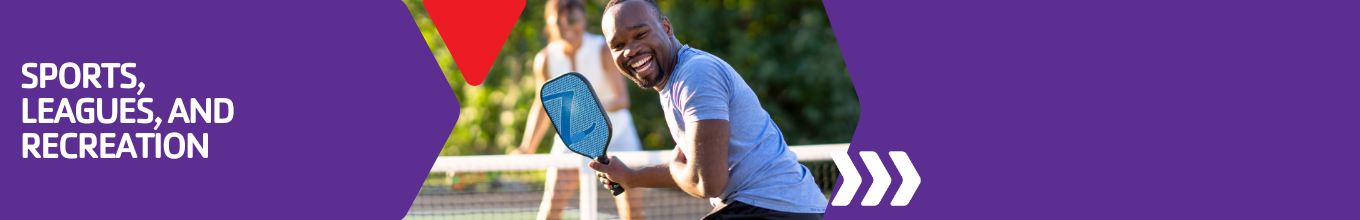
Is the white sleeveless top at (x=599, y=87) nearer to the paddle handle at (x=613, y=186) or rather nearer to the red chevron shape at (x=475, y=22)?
the red chevron shape at (x=475, y=22)

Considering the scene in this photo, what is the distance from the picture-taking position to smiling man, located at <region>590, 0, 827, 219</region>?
305 centimetres

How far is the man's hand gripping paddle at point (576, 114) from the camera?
3559 millimetres

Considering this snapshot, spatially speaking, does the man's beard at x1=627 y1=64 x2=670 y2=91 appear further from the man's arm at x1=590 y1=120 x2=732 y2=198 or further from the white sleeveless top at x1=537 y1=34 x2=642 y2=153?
the white sleeveless top at x1=537 y1=34 x2=642 y2=153

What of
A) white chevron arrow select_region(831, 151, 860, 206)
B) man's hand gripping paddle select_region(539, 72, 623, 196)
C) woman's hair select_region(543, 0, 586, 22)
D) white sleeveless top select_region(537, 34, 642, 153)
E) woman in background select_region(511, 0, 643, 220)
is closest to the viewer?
man's hand gripping paddle select_region(539, 72, 623, 196)

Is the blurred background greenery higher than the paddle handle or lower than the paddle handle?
lower

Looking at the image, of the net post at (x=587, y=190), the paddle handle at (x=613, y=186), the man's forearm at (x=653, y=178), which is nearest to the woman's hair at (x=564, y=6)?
the net post at (x=587, y=190)

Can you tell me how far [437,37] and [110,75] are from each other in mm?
12574

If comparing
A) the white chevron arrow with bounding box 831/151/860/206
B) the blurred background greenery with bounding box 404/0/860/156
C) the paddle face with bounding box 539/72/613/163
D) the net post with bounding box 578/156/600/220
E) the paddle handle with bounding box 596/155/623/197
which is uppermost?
the paddle face with bounding box 539/72/613/163

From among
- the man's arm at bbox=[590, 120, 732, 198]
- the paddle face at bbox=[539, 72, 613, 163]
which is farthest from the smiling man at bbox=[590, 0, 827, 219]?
the paddle face at bbox=[539, 72, 613, 163]

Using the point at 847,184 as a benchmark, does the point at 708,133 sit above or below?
above

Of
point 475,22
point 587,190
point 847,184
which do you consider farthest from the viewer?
point 475,22

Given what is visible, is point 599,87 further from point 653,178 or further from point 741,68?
point 741,68

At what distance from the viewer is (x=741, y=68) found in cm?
1673

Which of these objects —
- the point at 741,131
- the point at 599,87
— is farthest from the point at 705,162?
the point at 599,87
